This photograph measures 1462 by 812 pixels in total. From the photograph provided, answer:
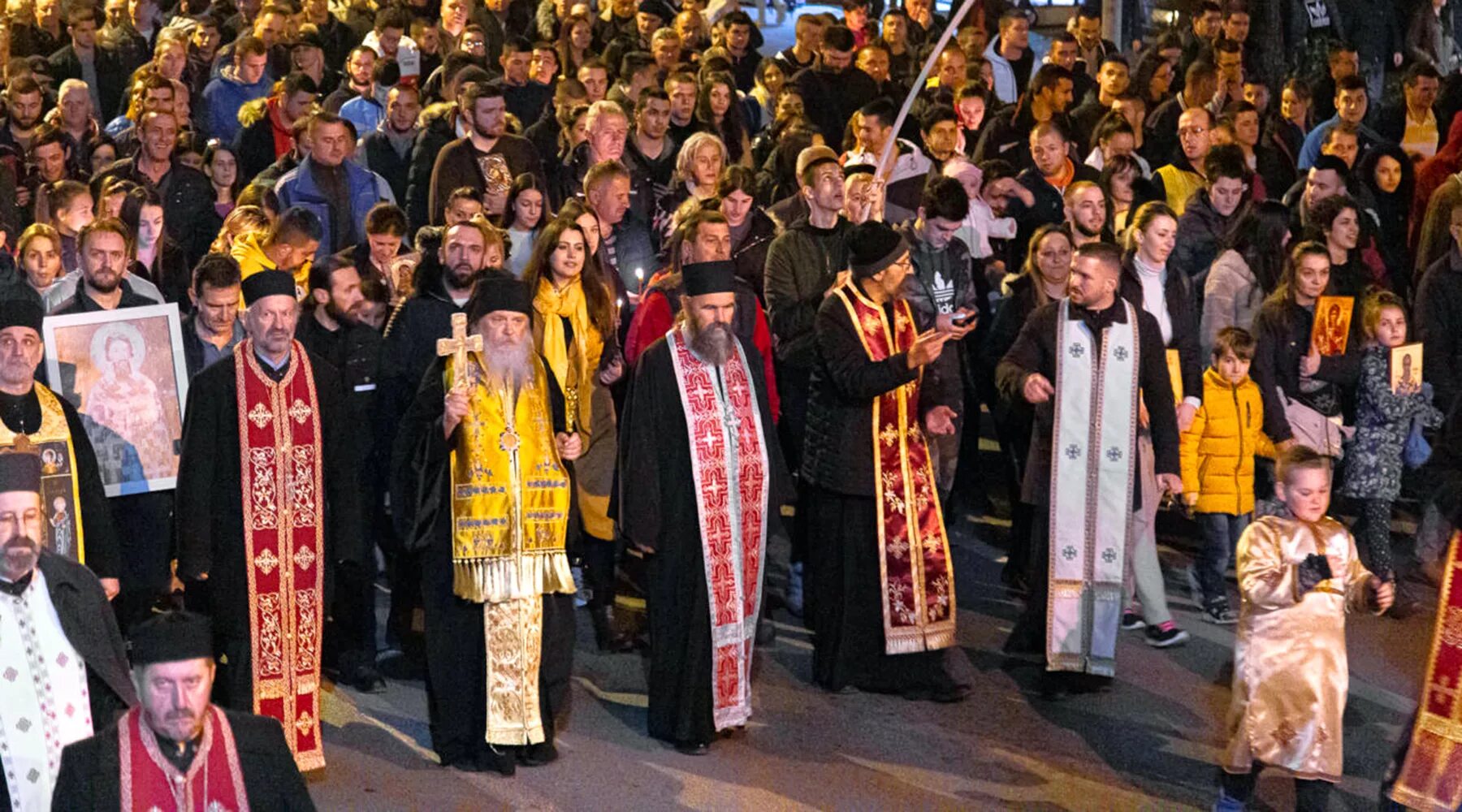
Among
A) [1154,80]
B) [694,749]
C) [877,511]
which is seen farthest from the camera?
[1154,80]

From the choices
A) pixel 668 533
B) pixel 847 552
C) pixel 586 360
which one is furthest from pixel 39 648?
pixel 847 552

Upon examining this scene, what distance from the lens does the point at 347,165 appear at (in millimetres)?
12242

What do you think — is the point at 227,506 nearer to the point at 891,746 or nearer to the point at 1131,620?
the point at 891,746

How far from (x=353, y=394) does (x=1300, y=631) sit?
13.9 ft

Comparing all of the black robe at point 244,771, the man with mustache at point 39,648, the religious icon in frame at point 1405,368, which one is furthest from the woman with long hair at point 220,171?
the black robe at point 244,771

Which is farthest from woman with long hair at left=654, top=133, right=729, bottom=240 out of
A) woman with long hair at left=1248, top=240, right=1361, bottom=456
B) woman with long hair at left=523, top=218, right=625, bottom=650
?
woman with long hair at left=1248, top=240, right=1361, bottom=456

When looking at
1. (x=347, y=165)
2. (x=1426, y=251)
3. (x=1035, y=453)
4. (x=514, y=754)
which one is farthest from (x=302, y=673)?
(x=1426, y=251)

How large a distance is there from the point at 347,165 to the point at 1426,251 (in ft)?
20.2

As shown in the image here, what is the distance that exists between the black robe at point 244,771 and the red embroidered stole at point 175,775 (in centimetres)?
2

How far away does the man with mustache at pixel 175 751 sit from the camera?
5547 millimetres

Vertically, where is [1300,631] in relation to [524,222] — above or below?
below

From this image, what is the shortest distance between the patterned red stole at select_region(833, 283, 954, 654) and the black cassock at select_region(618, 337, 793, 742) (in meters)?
0.93

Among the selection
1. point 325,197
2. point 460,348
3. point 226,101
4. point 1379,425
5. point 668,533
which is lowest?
point 668,533

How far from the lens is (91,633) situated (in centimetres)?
674
